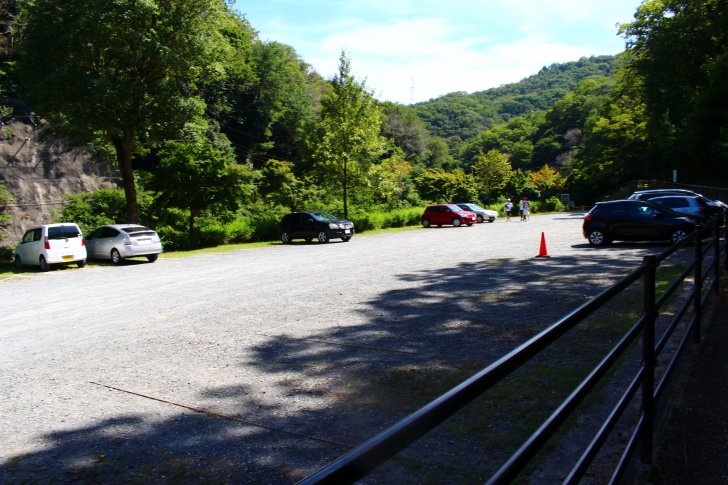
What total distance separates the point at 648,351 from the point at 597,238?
16605mm

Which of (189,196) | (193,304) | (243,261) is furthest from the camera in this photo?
(189,196)

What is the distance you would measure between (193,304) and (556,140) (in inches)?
4157

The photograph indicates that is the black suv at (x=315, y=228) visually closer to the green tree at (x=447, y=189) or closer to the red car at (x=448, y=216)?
the red car at (x=448, y=216)

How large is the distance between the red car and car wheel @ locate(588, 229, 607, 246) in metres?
20.2

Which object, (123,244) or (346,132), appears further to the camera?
(346,132)

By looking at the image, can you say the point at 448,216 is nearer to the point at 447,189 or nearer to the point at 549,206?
the point at 447,189

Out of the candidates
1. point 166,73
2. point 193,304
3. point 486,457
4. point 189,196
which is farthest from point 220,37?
point 486,457

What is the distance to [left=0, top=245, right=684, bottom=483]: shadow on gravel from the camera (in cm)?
369

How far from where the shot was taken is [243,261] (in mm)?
19922

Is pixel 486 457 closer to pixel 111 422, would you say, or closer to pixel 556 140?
pixel 111 422

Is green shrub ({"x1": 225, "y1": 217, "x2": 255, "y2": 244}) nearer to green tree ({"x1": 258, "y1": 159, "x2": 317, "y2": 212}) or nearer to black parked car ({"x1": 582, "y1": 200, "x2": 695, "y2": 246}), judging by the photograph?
green tree ({"x1": 258, "y1": 159, "x2": 317, "y2": 212})

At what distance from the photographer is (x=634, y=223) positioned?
17.7m

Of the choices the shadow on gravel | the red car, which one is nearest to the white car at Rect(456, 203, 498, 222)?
the red car

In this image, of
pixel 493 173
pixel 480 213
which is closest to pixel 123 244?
pixel 480 213
